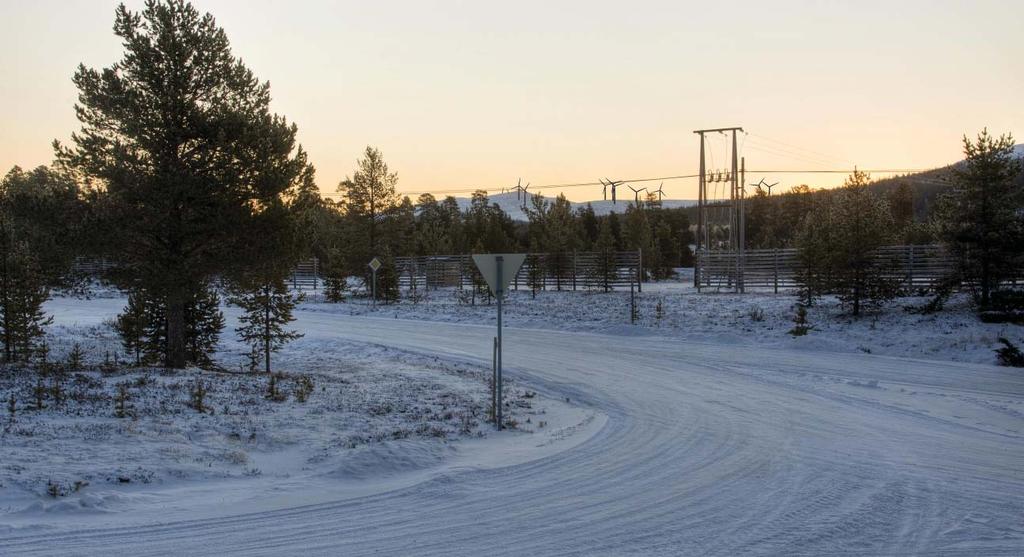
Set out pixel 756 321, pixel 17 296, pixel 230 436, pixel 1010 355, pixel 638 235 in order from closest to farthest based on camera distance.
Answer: pixel 230 436
pixel 17 296
pixel 1010 355
pixel 756 321
pixel 638 235

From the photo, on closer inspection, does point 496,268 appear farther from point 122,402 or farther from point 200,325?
point 200,325

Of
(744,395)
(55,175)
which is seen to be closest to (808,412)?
(744,395)

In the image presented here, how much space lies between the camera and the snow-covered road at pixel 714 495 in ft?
17.3

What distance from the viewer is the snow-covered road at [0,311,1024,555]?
17.3 feet

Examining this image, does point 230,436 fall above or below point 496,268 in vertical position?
below

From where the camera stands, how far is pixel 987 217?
19656 mm

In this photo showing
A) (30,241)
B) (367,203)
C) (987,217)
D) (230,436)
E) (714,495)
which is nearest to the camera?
(714,495)

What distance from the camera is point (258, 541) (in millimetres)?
5305

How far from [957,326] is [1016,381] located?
616 centimetres

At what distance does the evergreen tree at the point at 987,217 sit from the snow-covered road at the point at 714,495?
8.82m

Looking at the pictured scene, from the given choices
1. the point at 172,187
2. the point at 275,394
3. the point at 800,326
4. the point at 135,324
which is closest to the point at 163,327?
the point at 135,324

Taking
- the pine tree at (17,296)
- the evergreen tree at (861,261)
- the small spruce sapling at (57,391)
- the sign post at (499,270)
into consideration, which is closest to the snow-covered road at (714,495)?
the sign post at (499,270)

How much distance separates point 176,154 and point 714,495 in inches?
473

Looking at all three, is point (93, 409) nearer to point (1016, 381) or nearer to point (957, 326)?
point (1016, 381)
